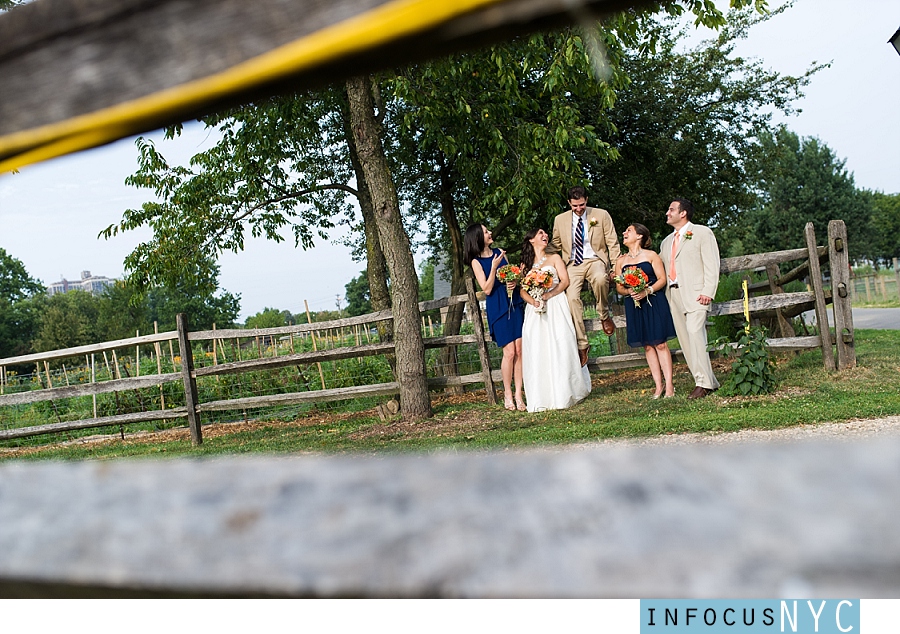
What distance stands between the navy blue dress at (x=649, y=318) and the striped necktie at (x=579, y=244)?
2.28 feet

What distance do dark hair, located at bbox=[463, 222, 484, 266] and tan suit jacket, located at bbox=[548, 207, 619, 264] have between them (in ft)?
2.98

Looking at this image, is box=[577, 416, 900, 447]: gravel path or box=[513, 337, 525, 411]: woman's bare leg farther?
box=[513, 337, 525, 411]: woman's bare leg

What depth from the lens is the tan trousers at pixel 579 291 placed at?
8.96 meters

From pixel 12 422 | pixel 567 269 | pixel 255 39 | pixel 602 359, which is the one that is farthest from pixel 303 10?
pixel 12 422

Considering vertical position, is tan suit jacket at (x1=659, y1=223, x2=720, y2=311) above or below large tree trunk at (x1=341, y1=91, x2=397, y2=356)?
below

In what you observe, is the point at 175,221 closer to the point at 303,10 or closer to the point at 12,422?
the point at 12,422

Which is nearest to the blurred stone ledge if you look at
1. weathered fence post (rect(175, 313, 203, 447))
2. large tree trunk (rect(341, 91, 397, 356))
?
weathered fence post (rect(175, 313, 203, 447))

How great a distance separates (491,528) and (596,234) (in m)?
8.81

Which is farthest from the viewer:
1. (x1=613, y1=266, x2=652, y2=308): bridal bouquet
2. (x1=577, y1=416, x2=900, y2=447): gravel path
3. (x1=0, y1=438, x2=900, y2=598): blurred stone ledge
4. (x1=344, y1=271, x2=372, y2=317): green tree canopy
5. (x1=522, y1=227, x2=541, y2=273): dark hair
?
(x1=344, y1=271, x2=372, y2=317): green tree canopy

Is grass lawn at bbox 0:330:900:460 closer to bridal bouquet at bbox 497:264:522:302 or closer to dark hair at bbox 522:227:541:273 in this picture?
bridal bouquet at bbox 497:264:522:302

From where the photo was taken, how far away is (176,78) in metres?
0.55

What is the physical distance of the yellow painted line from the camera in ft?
1.53

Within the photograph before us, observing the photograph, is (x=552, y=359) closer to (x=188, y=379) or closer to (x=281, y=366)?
(x=281, y=366)

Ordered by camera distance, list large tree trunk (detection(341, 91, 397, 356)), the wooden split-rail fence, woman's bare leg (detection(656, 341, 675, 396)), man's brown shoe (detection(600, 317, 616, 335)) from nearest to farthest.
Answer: woman's bare leg (detection(656, 341, 675, 396)) < the wooden split-rail fence < man's brown shoe (detection(600, 317, 616, 335)) < large tree trunk (detection(341, 91, 397, 356))
